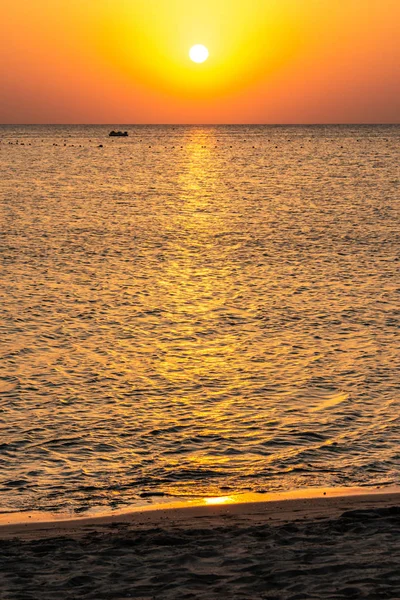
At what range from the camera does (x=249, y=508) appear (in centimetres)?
1420

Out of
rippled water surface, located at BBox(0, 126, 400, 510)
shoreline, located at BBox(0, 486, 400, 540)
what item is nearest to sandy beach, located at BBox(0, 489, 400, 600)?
shoreline, located at BBox(0, 486, 400, 540)

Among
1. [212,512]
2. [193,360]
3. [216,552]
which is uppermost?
[193,360]

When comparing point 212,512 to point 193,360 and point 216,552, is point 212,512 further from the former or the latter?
point 193,360

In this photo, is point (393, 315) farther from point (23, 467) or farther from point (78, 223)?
point (78, 223)

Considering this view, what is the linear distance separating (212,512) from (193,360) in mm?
11201

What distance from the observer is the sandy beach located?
1097 centimetres

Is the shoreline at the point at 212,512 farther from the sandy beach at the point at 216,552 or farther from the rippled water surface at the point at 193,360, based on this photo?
the rippled water surface at the point at 193,360

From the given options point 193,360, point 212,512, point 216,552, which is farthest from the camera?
point 193,360

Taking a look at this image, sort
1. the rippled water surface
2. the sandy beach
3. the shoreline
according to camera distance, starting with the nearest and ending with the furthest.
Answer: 1. the sandy beach
2. the shoreline
3. the rippled water surface

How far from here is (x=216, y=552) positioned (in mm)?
12133

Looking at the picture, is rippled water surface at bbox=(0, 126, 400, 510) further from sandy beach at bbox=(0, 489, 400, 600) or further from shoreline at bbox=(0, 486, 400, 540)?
sandy beach at bbox=(0, 489, 400, 600)

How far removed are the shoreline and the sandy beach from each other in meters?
0.02

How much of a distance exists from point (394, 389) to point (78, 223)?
1769 inches

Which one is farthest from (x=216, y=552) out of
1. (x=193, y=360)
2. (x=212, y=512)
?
(x=193, y=360)
